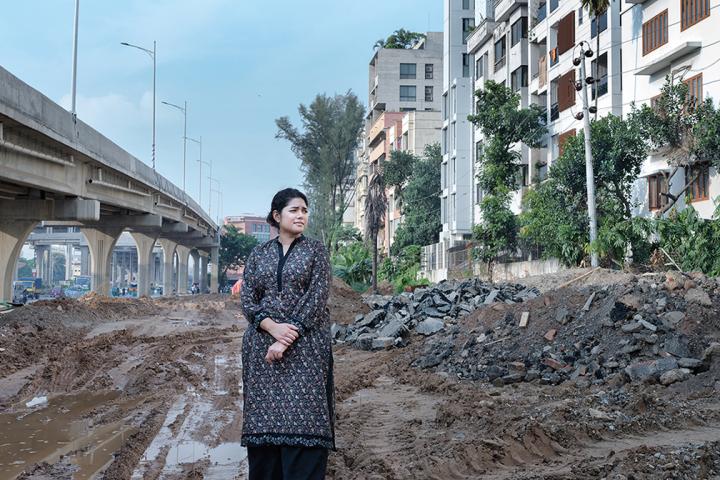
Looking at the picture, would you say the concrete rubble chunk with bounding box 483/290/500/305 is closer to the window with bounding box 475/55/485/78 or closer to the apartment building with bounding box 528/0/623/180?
the apartment building with bounding box 528/0/623/180

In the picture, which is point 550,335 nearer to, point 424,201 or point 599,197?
point 599,197

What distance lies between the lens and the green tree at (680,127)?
24562 mm

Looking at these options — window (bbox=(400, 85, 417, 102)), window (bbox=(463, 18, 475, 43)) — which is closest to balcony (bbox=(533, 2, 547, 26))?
window (bbox=(463, 18, 475, 43))

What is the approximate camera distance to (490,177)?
40.4m

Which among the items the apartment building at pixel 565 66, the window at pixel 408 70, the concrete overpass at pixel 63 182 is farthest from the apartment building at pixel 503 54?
the window at pixel 408 70

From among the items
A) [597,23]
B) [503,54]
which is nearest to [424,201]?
[503,54]

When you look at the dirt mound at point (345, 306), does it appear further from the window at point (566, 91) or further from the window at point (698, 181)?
the window at point (566, 91)

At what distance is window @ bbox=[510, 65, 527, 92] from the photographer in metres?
42.2

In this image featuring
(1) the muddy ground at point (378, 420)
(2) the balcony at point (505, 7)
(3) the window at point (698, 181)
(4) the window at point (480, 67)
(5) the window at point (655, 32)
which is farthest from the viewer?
(4) the window at point (480, 67)

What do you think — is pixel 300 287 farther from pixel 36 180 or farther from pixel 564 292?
pixel 36 180

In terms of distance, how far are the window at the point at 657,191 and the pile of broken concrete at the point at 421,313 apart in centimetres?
652

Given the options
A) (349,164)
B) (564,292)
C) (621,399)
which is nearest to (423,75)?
(349,164)

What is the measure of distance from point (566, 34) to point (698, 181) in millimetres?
12271

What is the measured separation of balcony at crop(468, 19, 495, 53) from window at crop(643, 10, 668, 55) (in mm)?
17815
